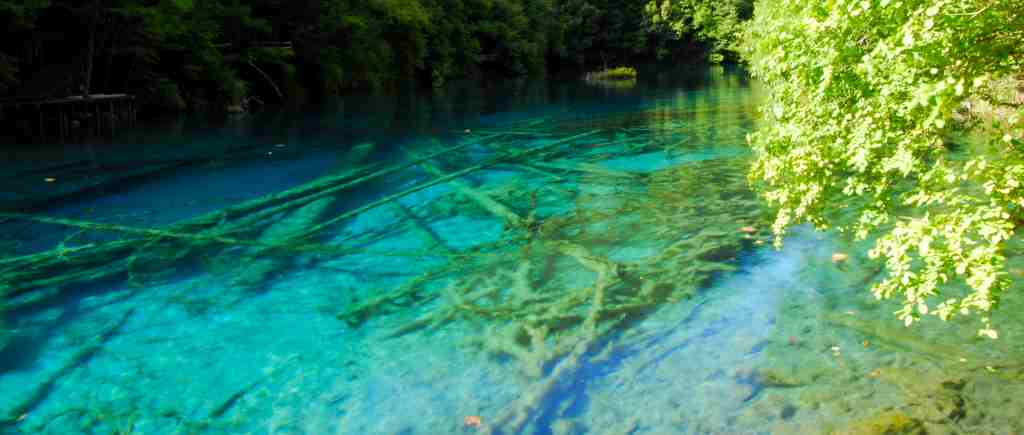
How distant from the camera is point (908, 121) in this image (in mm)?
3990

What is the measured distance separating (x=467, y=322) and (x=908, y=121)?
3.84 m

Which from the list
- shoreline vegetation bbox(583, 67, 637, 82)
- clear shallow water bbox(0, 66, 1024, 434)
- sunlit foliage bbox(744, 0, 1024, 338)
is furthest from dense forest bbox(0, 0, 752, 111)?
sunlit foliage bbox(744, 0, 1024, 338)

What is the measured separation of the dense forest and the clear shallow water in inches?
444

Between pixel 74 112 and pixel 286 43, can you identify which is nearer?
pixel 74 112

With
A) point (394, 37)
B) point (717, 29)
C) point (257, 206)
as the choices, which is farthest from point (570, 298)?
point (717, 29)

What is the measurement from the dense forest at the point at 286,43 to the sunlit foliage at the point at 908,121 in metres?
18.7

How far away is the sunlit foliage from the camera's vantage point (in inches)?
134

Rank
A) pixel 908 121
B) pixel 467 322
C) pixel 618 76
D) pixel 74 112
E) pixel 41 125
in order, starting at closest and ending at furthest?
pixel 908 121, pixel 467 322, pixel 41 125, pixel 74 112, pixel 618 76

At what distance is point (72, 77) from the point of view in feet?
71.6

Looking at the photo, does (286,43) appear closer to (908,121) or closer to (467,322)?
(467,322)

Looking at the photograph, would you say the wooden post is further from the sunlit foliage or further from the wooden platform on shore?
the sunlit foliage

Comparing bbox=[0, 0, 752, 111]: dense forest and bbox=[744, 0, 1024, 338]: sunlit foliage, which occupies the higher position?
bbox=[0, 0, 752, 111]: dense forest

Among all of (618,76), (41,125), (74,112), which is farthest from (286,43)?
(618,76)

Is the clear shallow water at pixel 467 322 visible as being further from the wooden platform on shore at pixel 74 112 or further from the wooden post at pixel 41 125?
the wooden platform on shore at pixel 74 112
